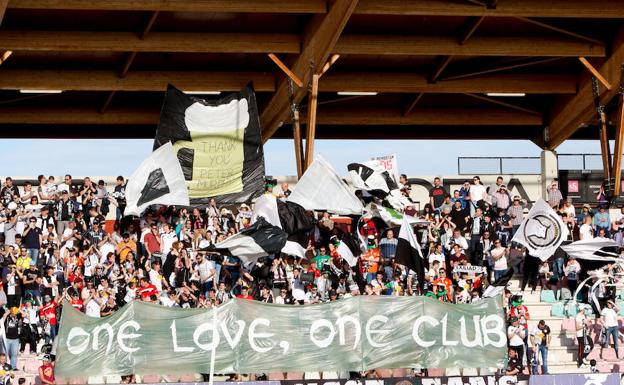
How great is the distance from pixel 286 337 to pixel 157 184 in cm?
991

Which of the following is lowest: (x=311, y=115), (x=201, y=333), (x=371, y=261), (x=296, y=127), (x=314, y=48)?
(x=201, y=333)

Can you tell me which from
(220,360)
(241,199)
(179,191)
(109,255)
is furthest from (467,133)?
(220,360)

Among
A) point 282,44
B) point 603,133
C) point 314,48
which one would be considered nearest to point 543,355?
point 314,48

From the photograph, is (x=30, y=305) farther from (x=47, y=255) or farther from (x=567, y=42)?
(x=567, y=42)

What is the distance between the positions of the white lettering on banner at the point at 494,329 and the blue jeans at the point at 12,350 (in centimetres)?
1080

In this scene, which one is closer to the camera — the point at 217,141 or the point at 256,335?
the point at 256,335

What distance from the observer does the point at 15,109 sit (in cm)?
4466

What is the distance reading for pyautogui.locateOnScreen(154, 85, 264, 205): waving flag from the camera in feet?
133

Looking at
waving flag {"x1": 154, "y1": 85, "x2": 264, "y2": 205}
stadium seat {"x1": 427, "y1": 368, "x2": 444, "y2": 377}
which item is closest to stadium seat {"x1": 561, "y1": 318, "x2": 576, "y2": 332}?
stadium seat {"x1": 427, "y1": 368, "x2": 444, "y2": 377}

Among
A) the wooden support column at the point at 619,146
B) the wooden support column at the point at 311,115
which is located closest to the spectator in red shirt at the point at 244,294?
the wooden support column at the point at 311,115

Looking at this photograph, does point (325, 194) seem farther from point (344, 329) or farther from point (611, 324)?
point (611, 324)

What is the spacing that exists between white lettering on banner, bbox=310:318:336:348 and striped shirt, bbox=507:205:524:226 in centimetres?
1092

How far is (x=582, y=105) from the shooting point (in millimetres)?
43250

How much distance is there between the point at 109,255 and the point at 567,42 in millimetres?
16194
